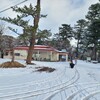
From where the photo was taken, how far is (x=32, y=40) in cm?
2986

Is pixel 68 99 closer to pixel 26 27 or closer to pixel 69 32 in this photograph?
pixel 26 27

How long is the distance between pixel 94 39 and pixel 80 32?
50.9ft

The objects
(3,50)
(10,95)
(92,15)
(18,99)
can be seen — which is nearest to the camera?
(18,99)

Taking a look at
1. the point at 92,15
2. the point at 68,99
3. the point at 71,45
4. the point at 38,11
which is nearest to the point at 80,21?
the point at 71,45

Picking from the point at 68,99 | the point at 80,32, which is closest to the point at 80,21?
the point at 80,32

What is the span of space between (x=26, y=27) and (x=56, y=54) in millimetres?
32412

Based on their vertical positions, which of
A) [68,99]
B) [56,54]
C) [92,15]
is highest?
[92,15]

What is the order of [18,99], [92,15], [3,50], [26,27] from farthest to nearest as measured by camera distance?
1. [92,15]
2. [3,50]
3. [26,27]
4. [18,99]

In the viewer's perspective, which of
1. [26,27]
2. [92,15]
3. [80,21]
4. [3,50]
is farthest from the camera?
[80,21]

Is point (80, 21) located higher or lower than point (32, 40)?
higher

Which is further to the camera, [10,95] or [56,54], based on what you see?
[56,54]

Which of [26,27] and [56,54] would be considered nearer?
[26,27]

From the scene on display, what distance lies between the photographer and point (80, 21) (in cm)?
8406

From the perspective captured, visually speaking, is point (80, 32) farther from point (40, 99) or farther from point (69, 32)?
point (40, 99)
